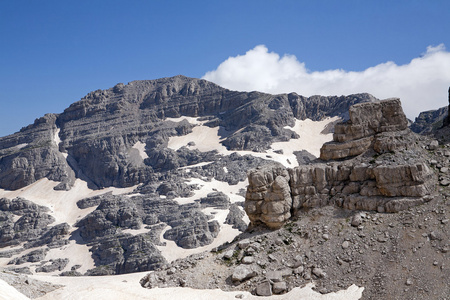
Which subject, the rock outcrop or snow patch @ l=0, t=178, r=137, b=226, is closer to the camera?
the rock outcrop

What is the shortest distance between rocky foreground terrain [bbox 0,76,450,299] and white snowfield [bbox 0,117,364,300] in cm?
68

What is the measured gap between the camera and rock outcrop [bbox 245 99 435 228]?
28.7m

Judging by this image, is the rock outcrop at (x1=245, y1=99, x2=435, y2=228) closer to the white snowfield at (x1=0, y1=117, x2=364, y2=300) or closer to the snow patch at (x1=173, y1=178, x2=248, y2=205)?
the white snowfield at (x1=0, y1=117, x2=364, y2=300)

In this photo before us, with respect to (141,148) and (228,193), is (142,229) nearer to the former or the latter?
(228,193)

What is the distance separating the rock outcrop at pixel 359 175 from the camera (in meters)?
28.7

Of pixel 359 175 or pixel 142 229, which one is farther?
pixel 142 229

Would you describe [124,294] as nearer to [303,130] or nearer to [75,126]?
[303,130]

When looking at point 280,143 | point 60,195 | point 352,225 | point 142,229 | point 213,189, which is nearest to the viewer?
point 352,225

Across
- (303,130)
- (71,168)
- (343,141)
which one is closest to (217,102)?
(303,130)

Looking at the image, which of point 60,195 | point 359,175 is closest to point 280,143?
point 60,195

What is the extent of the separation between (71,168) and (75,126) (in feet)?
93.0

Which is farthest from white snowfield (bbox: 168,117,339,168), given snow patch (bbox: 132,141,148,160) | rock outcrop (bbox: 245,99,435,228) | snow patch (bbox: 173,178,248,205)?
rock outcrop (bbox: 245,99,435,228)

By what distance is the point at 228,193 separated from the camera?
110 meters

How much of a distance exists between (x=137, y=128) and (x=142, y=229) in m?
73.5
